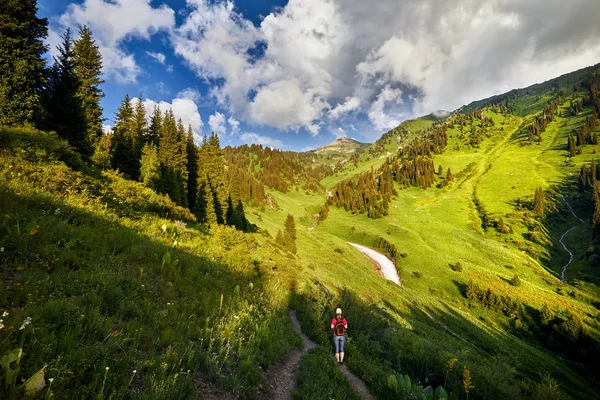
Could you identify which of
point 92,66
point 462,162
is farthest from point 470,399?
point 462,162

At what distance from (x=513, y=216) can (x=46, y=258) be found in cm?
11590

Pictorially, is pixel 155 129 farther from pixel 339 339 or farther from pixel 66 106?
pixel 339 339

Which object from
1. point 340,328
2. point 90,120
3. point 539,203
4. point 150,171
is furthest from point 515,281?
point 90,120

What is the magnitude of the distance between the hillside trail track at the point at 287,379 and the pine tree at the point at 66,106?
24.7m

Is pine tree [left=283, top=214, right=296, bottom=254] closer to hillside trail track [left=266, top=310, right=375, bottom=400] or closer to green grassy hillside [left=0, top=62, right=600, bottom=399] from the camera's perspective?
green grassy hillside [left=0, top=62, right=600, bottom=399]

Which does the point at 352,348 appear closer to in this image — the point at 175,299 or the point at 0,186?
the point at 175,299

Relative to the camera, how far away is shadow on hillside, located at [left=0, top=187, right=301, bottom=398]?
4.79 m

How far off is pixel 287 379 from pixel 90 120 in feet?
149

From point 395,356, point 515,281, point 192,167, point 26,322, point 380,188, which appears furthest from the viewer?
point 380,188

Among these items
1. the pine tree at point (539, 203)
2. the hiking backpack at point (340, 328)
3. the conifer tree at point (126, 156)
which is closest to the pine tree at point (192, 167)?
the conifer tree at point (126, 156)

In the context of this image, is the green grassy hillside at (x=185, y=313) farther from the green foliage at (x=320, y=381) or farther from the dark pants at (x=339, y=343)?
the dark pants at (x=339, y=343)

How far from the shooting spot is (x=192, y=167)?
61938mm

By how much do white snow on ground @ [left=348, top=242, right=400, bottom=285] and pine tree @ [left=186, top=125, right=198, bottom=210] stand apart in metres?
47.7

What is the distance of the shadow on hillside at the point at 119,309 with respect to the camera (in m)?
4.79
